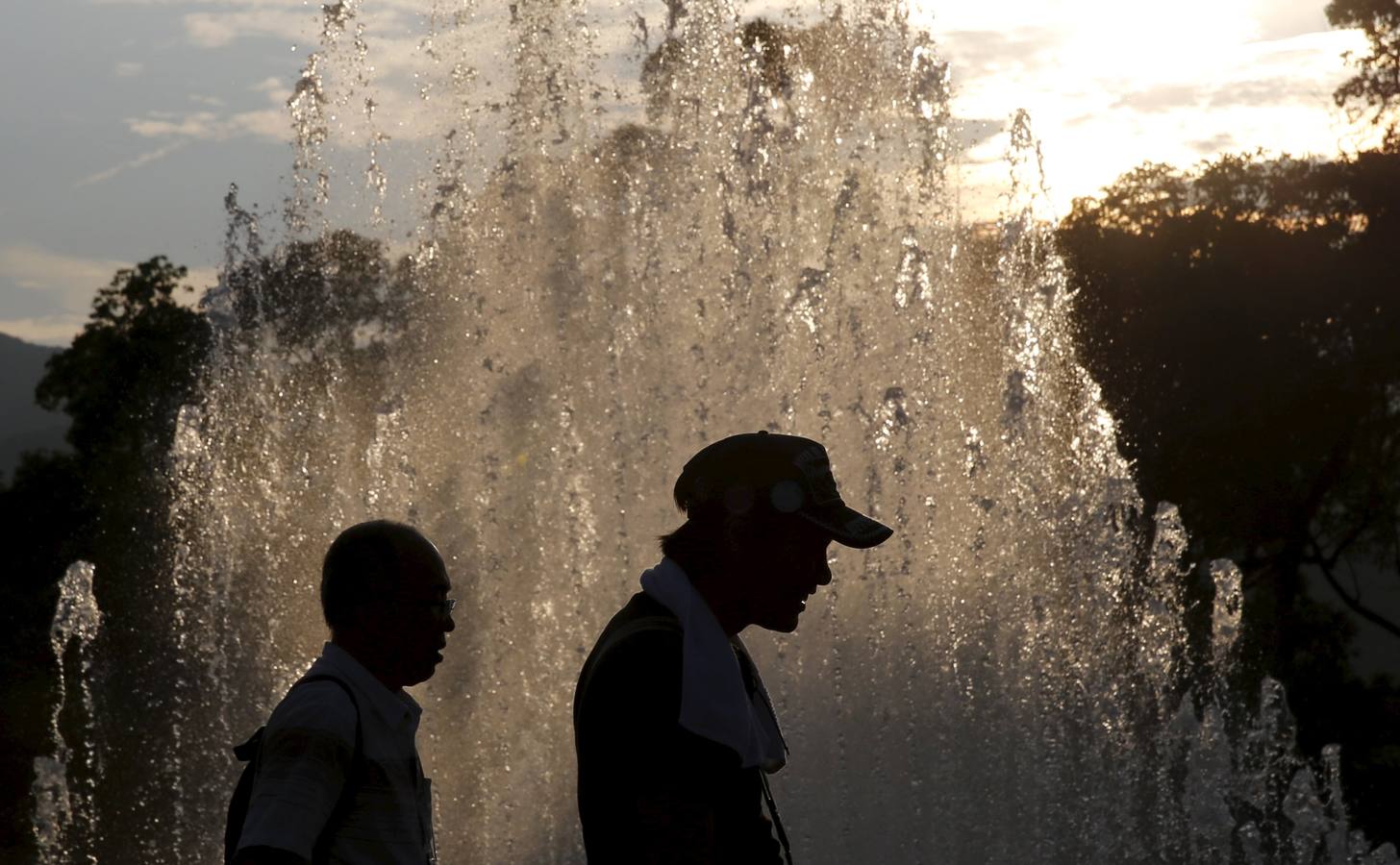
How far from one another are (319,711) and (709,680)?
Answer: 0.73 meters

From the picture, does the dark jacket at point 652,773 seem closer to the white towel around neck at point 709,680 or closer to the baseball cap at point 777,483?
the white towel around neck at point 709,680

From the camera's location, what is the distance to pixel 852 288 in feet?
48.1

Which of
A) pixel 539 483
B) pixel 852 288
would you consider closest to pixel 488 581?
pixel 539 483

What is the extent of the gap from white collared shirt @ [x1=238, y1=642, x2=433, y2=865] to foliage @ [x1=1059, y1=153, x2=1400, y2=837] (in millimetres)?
25598

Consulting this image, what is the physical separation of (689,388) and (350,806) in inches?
419

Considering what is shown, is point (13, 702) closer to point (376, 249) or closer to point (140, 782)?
point (140, 782)

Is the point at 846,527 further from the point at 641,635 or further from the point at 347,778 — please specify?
the point at 347,778

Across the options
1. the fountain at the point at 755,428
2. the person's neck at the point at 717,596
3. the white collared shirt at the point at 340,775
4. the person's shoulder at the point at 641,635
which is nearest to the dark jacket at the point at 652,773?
the person's shoulder at the point at 641,635

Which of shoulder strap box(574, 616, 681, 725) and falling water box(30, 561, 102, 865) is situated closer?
shoulder strap box(574, 616, 681, 725)

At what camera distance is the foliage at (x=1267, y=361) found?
28.0 metres

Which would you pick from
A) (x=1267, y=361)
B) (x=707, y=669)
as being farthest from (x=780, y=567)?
(x=1267, y=361)

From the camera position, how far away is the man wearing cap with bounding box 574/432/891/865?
8.05ft

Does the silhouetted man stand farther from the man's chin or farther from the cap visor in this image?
the cap visor

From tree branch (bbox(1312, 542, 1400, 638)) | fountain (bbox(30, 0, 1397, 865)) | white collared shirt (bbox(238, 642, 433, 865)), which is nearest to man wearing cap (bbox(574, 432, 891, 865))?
white collared shirt (bbox(238, 642, 433, 865))
